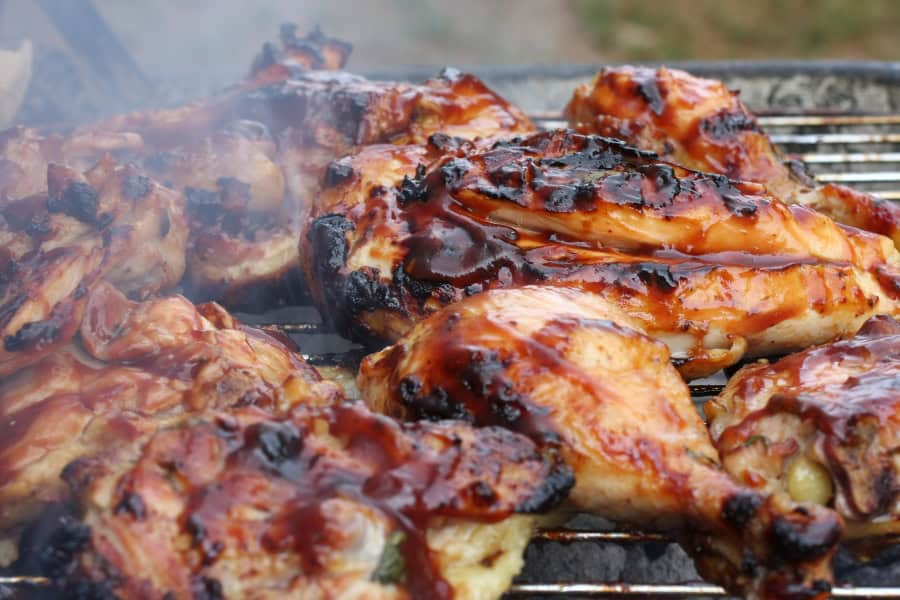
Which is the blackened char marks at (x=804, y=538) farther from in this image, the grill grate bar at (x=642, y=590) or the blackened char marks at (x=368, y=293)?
the blackened char marks at (x=368, y=293)

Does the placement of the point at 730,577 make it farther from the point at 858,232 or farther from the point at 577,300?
the point at 858,232

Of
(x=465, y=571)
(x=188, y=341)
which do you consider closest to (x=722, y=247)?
(x=465, y=571)

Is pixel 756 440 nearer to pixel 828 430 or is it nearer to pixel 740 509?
pixel 828 430

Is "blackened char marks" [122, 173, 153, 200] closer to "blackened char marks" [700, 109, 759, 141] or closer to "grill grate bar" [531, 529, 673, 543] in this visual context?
"grill grate bar" [531, 529, 673, 543]

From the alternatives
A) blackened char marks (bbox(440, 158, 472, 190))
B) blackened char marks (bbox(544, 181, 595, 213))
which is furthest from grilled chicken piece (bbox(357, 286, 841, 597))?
blackened char marks (bbox(440, 158, 472, 190))

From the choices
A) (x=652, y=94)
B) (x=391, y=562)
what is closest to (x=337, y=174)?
(x=652, y=94)

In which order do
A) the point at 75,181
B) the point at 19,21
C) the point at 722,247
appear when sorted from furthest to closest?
the point at 19,21
the point at 75,181
the point at 722,247

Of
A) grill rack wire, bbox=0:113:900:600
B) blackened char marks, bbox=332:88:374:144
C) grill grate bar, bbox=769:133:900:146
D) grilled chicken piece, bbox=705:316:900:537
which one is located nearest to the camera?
grilled chicken piece, bbox=705:316:900:537

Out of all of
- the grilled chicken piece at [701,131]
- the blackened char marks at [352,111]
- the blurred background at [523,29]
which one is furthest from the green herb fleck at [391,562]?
the blurred background at [523,29]
